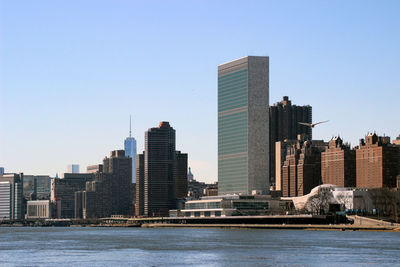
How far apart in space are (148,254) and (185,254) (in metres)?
6.89

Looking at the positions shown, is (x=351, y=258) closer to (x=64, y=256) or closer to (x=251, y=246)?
(x=251, y=246)

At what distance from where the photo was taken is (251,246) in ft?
565

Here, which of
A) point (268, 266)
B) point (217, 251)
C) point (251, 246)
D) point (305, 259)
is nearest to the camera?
point (268, 266)

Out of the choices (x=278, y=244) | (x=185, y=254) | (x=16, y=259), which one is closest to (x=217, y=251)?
(x=185, y=254)

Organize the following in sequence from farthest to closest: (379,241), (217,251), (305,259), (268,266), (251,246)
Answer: (379,241)
(251,246)
(217,251)
(305,259)
(268,266)

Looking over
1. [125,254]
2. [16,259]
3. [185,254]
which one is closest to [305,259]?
[185,254]

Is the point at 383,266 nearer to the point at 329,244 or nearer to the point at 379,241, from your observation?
the point at 329,244

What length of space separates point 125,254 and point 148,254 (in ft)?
14.3

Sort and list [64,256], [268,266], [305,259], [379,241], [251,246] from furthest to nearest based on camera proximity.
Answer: [379,241]
[251,246]
[64,256]
[305,259]
[268,266]

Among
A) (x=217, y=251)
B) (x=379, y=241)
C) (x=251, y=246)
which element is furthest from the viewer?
(x=379, y=241)

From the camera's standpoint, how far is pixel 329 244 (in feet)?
571

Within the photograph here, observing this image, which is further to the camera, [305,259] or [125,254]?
[125,254]

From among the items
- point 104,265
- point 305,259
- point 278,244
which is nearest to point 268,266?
point 305,259

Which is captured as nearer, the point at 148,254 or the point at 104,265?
the point at 104,265
